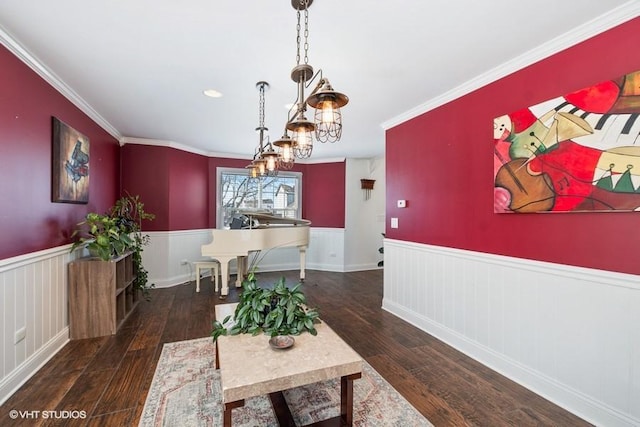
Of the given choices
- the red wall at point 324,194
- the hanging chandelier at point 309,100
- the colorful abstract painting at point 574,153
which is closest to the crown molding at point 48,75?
the hanging chandelier at point 309,100

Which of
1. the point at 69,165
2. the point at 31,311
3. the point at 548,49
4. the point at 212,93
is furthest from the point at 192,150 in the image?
Answer: the point at 548,49

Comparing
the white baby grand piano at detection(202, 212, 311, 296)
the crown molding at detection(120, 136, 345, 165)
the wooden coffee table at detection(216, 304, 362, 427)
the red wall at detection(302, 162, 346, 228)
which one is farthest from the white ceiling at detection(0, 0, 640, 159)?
the red wall at detection(302, 162, 346, 228)

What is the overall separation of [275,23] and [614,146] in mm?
2157

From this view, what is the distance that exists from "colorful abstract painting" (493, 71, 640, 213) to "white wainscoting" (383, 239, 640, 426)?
457 mm

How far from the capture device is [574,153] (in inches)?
73.4

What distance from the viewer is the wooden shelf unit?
2857 mm

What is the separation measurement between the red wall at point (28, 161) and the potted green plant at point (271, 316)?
5.45 feet

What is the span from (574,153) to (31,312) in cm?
411

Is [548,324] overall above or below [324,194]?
below

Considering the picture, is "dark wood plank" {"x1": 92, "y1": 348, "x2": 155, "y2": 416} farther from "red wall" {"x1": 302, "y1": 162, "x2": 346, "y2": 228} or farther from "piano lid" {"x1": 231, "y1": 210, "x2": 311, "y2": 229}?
"red wall" {"x1": 302, "y1": 162, "x2": 346, "y2": 228}

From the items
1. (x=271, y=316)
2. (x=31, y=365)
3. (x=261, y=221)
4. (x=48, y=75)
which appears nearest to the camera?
(x=271, y=316)

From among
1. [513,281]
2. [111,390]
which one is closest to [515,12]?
[513,281]

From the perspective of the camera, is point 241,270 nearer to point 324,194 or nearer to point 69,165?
point 324,194

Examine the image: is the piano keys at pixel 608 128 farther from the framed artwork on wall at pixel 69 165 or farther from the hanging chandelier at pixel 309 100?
the framed artwork on wall at pixel 69 165
